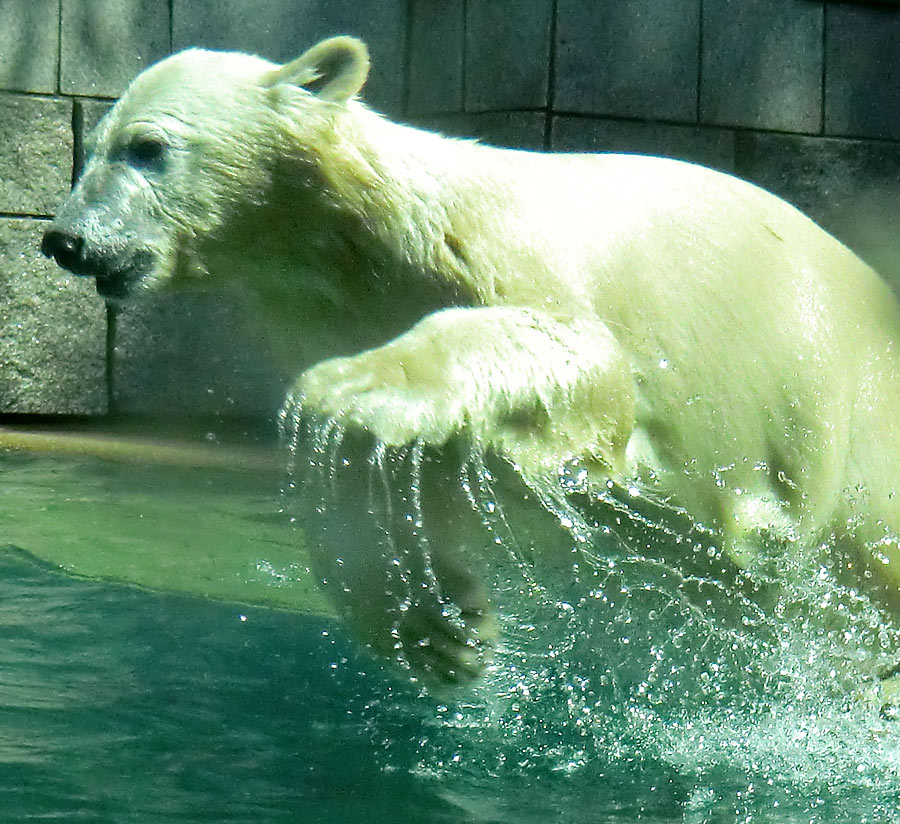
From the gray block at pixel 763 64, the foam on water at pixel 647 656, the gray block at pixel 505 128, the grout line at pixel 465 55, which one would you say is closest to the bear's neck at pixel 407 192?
the foam on water at pixel 647 656

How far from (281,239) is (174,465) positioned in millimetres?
2652

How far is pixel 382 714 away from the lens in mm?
2754

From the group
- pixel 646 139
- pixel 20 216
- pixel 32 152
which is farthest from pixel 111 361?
pixel 646 139

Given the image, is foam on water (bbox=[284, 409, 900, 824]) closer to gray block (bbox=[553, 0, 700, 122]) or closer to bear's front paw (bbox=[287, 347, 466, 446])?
bear's front paw (bbox=[287, 347, 466, 446])

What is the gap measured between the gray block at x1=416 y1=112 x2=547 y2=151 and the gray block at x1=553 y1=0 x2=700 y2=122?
0.38ft

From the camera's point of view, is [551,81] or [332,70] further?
[551,81]

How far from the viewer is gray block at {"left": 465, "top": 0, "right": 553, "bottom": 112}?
19.0ft

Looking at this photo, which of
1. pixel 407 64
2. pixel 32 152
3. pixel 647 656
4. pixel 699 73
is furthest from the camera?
pixel 407 64

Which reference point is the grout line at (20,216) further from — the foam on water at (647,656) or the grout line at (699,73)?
the foam on water at (647,656)

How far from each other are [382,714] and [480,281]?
0.85 m

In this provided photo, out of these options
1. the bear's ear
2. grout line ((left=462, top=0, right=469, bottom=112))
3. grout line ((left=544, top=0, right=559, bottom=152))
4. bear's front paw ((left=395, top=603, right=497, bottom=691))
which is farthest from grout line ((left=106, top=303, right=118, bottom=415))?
bear's front paw ((left=395, top=603, right=497, bottom=691))

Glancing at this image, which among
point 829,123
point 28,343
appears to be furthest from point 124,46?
→ point 829,123

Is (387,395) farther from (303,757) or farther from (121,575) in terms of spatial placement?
(121,575)

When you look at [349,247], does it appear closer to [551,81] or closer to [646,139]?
[551,81]
